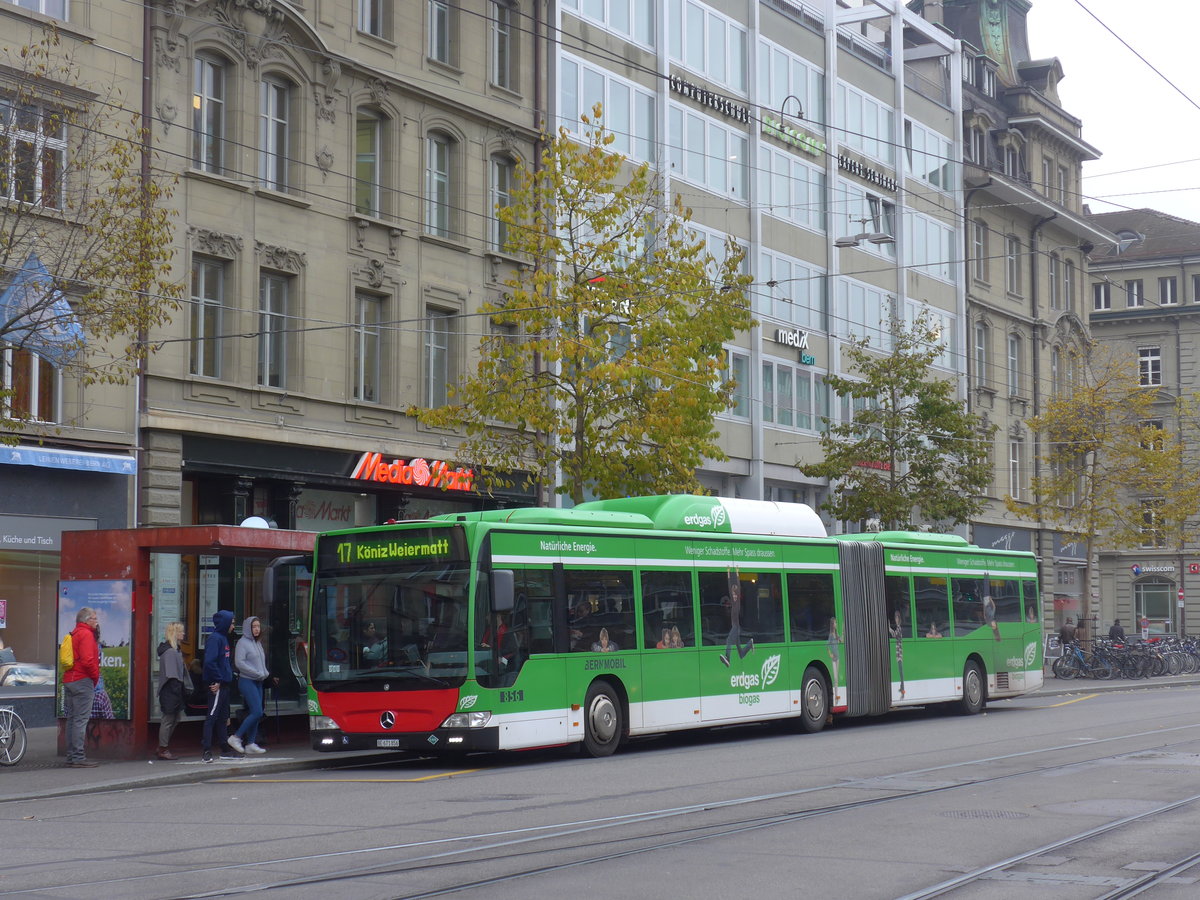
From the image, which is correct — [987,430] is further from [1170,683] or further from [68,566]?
[68,566]

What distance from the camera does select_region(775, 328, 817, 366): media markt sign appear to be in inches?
1704

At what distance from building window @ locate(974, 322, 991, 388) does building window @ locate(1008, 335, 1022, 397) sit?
77.5 inches

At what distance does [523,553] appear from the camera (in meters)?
18.8

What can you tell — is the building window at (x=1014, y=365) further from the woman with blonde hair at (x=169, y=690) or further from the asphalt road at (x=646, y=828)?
the woman with blonde hair at (x=169, y=690)

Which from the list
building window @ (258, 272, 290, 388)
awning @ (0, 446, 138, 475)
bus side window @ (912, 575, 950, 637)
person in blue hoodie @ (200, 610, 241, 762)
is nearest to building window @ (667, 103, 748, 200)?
building window @ (258, 272, 290, 388)

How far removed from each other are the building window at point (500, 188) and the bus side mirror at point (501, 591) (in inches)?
635

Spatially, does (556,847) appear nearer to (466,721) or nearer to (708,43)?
(466,721)

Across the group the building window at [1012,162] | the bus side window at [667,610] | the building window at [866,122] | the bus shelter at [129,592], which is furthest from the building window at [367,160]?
the building window at [1012,162]

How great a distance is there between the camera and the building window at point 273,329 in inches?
1097

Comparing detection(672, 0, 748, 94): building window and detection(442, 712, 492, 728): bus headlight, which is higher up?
detection(672, 0, 748, 94): building window

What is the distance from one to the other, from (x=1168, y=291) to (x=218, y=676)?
71338mm

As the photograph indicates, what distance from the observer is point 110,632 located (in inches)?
770

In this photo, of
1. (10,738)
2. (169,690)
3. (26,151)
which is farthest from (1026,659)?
(26,151)

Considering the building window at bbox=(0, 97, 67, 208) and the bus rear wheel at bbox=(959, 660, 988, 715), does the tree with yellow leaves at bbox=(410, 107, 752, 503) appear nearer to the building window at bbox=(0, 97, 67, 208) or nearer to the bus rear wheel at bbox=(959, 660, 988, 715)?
the bus rear wheel at bbox=(959, 660, 988, 715)
